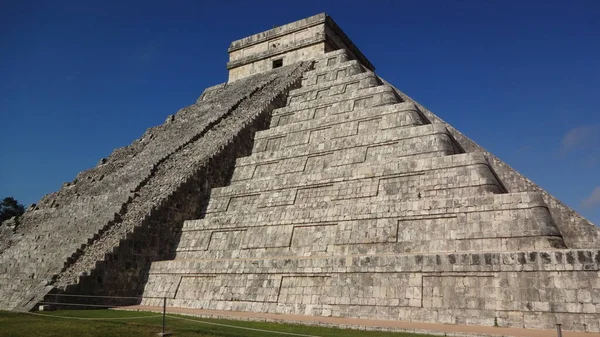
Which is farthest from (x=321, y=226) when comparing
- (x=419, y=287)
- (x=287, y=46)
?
(x=287, y=46)

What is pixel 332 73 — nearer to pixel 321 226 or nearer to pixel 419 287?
pixel 321 226

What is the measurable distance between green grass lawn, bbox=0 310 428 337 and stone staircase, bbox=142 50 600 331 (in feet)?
5.25

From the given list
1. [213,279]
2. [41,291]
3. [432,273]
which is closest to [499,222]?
[432,273]

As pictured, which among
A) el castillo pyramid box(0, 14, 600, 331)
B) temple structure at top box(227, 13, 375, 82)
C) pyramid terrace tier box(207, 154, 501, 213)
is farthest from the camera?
temple structure at top box(227, 13, 375, 82)

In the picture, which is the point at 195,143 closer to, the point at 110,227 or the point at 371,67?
the point at 110,227

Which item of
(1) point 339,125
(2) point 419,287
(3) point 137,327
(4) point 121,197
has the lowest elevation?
(3) point 137,327

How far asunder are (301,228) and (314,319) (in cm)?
301

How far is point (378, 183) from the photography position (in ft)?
36.5

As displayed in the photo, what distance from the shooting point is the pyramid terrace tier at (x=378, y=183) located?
9898 millimetres

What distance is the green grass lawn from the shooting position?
6.99 meters

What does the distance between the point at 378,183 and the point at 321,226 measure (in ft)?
5.82

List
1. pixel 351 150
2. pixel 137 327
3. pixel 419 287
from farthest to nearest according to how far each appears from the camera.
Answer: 1. pixel 351 150
2. pixel 419 287
3. pixel 137 327

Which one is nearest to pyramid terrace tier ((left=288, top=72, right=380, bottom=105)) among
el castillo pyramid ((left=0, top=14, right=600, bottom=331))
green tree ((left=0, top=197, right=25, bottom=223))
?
el castillo pyramid ((left=0, top=14, right=600, bottom=331))

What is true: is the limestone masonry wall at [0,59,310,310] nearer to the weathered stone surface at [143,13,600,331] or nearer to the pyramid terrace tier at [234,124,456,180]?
the weathered stone surface at [143,13,600,331]
